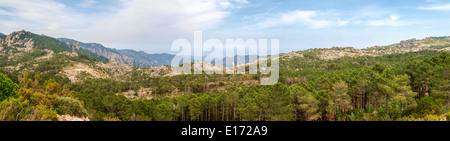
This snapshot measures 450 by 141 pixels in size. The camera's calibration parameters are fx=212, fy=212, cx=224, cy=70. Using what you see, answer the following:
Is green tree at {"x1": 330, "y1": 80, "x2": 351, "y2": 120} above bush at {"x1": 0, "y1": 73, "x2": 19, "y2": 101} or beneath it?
beneath

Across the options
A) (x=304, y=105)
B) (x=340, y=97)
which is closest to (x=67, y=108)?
(x=304, y=105)

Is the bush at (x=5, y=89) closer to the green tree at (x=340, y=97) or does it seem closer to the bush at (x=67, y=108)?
the bush at (x=67, y=108)

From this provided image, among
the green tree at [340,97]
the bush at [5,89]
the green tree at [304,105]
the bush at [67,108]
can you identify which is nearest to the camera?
the bush at [67,108]

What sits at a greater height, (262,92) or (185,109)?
(262,92)

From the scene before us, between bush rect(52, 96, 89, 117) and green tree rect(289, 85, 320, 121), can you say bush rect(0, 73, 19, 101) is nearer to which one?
bush rect(52, 96, 89, 117)

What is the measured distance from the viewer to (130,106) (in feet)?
151

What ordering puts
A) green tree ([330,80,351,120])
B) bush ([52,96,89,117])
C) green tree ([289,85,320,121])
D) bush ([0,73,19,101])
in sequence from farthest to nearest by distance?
green tree ([330,80,351,120])
green tree ([289,85,320,121])
bush ([0,73,19,101])
bush ([52,96,89,117])

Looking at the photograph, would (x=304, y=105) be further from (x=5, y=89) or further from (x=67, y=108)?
(x=5, y=89)

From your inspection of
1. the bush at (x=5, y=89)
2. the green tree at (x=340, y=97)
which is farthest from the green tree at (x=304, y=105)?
the bush at (x=5, y=89)

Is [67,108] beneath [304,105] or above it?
above

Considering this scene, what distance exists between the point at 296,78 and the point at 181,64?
122m

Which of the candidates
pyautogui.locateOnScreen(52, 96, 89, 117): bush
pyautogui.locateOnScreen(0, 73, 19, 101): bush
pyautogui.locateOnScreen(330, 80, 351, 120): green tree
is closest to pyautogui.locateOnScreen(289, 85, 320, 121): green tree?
pyautogui.locateOnScreen(330, 80, 351, 120): green tree
